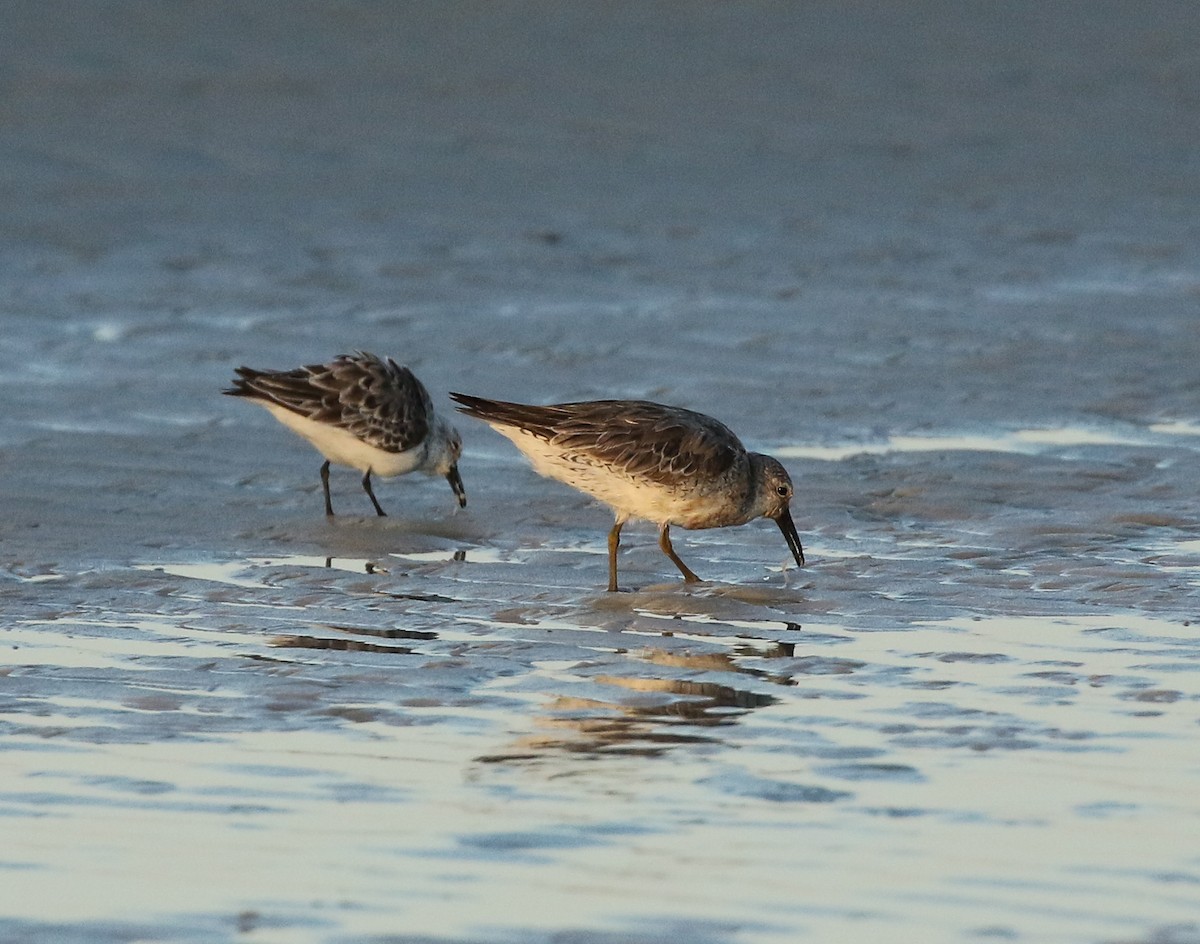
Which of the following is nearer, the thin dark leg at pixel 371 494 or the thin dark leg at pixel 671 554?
the thin dark leg at pixel 671 554

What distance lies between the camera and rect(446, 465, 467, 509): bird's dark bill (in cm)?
1232

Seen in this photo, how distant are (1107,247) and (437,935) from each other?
13.5 metres

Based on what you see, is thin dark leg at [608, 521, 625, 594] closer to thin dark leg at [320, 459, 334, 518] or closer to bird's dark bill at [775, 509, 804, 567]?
bird's dark bill at [775, 509, 804, 567]

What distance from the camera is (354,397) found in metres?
12.6

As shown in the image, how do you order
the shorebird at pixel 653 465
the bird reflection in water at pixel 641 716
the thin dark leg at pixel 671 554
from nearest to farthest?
the bird reflection in water at pixel 641 716 → the thin dark leg at pixel 671 554 → the shorebird at pixel 653 465

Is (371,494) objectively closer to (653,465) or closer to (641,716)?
(653,465)

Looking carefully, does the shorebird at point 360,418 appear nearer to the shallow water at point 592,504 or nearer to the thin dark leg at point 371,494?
the thin dark leg at point 371,494

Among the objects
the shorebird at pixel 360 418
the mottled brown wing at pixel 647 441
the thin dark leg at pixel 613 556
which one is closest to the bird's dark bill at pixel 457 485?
the shorebird at pixel 360 418

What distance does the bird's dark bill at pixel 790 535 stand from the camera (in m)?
10.8

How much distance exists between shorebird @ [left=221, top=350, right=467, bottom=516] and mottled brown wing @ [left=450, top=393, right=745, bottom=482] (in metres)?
1.36

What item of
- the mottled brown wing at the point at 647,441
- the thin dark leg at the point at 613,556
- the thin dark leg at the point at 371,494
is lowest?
the thin dark leg at the point at 613,556

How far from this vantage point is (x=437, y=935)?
590 cm

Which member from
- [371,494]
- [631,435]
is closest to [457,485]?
[371,494]

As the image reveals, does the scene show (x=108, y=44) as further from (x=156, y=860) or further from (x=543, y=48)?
(x=156, y=860)
